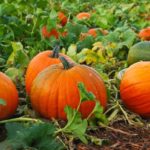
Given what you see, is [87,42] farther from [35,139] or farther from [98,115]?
[35,139]

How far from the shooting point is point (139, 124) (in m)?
3.27

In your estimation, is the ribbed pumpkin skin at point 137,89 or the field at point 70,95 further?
the ribbed pumpkin skin at point 137,89

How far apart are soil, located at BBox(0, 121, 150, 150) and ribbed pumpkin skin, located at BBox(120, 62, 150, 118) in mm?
173

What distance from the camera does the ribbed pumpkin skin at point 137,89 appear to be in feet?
11.0

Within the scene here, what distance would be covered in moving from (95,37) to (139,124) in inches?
88.4

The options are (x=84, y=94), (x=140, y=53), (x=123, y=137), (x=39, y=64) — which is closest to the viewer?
(x=84, y=94)

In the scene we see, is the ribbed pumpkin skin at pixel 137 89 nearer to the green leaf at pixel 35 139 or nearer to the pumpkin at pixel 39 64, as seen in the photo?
the pumpkin at pixel 39 64

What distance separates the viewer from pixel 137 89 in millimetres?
3385

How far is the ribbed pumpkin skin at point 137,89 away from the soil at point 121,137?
0.57ft

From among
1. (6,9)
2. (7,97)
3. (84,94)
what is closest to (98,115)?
(84,94)

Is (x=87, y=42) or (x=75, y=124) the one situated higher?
(x=75, y=124)

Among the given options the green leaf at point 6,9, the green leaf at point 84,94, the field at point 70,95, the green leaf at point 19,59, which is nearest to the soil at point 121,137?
the field at point 70,95

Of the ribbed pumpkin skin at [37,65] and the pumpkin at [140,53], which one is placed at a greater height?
the ribbed pumpkin skin at [37,65]

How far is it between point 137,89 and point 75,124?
68 centimetres
